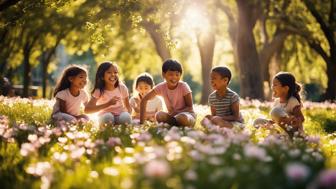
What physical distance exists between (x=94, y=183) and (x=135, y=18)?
6.71 m

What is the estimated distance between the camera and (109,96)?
945cm

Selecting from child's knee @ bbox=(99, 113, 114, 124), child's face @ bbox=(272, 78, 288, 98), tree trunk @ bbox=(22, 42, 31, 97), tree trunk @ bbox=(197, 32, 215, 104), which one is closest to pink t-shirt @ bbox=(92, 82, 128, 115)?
child's knee @ bbox=(99, 113, 114, 124)

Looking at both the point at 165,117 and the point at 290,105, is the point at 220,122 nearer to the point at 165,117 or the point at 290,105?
the point at 165,117

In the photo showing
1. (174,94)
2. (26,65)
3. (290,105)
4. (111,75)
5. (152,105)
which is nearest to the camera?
(290,105)

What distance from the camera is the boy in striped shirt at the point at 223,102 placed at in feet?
27.8

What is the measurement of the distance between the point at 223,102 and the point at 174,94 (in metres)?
0.88

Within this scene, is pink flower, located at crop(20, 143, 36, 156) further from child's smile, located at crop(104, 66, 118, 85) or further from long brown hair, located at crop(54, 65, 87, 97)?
long brown hair, located at crop(54, 65, 87, 97)

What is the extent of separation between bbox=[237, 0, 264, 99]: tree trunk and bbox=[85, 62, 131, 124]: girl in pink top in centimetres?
1220

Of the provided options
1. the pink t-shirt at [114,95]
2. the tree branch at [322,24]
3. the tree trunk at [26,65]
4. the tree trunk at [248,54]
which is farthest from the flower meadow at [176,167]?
the tree trunk at [26,65]

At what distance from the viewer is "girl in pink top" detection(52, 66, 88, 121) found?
362 inches

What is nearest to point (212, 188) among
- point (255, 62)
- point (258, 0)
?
point (255, 62)

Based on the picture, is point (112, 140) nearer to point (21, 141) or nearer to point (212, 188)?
point (21, 141)

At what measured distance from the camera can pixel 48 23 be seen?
941 inches

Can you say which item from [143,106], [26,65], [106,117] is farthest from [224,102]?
[26,65]
